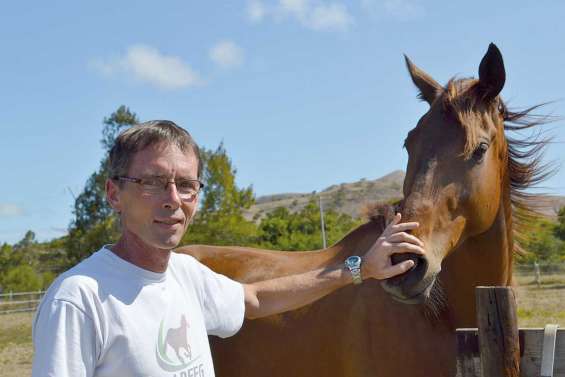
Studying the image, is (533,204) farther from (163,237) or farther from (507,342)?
(163,237)

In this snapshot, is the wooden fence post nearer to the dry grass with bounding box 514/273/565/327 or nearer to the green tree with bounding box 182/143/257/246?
the dry grass with bounding box 514/273/565/327

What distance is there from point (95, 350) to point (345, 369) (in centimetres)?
241

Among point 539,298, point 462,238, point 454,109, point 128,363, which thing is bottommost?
point 539,298

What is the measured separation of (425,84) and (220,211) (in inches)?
983

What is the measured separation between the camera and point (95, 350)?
1.71m

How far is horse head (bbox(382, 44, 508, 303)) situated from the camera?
2.92 metres

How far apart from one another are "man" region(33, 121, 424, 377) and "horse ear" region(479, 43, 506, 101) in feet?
6.14

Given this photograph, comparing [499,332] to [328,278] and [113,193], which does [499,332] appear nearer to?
[328,278]

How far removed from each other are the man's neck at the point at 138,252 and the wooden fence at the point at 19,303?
89.3ft

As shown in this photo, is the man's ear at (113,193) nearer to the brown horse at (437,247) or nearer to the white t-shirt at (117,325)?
the white t-shirt at (117,325)

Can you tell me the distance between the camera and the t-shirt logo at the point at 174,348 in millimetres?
1834

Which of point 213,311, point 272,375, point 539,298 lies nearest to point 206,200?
point 539,298

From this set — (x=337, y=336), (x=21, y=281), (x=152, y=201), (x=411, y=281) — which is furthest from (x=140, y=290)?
(x=21, y=281)

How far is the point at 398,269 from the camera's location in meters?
2.55
